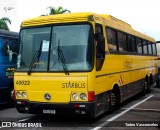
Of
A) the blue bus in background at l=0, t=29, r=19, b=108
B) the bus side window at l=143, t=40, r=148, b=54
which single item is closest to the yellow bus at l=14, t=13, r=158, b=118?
the blue bus in background at l=0, t=29, r=19, b=108

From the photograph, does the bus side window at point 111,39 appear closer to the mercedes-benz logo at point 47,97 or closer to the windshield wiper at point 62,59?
the windshield wiper at point 62,59

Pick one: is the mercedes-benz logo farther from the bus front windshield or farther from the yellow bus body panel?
the bus front windshield

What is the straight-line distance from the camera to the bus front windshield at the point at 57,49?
8523mm

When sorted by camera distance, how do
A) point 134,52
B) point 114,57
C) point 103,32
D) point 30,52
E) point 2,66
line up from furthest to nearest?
point 134,52 → point 2,66 → point 114,57 → point 103,32 → point 30,52

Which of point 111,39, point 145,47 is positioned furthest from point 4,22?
point 111,39

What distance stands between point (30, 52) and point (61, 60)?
105 cm

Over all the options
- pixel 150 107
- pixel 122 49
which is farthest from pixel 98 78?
pixel 150 107

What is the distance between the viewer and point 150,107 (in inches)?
488

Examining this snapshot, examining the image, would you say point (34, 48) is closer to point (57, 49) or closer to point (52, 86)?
point (57, 49)

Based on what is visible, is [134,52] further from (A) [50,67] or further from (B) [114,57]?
(A) [50,67]

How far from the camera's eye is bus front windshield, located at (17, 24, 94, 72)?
28.0ft

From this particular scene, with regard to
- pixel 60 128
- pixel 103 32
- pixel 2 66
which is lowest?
pixel 60 128

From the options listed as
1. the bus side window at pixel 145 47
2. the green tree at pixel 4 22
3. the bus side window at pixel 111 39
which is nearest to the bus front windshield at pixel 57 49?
the bus side window at pixel 111 39

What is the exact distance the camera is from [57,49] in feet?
28.8
